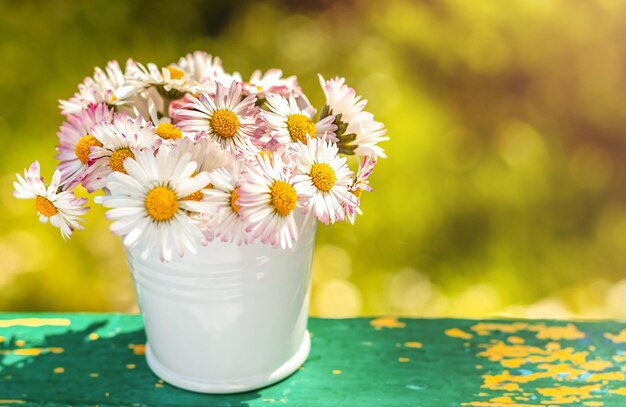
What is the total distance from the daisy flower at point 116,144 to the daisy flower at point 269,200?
10 centimetres

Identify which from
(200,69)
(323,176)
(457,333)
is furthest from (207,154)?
(457,333)

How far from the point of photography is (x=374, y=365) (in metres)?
0.96

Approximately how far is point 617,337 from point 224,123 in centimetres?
60

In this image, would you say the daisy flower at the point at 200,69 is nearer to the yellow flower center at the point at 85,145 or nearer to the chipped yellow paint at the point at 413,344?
the yellow flower center at the point at 85,145

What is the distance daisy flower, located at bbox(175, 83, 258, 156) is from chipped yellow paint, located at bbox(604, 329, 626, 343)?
1.83ft

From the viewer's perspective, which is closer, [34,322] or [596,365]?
[596,365]

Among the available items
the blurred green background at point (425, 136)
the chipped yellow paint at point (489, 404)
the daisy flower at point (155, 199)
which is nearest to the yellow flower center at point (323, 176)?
the daisy flower at point (155, 199)

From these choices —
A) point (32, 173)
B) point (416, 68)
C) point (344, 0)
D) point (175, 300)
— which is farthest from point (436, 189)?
point (32, 173)

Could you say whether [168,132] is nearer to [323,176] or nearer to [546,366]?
[323,176]

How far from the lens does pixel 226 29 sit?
125 centimetres

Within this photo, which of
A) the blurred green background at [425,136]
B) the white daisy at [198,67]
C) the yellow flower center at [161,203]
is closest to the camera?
the yellow flower center at [161,203]

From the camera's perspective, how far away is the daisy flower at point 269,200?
2.37 feet

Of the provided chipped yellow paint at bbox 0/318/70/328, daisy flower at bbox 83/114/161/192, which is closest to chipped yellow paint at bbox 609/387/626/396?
daisy flower at bbox 83/114/161/192

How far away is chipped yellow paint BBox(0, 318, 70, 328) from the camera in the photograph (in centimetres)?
106
